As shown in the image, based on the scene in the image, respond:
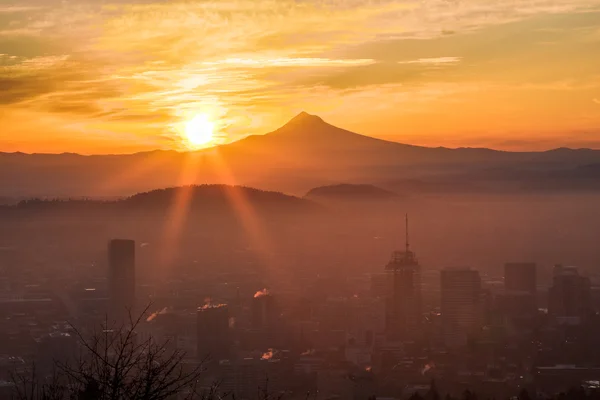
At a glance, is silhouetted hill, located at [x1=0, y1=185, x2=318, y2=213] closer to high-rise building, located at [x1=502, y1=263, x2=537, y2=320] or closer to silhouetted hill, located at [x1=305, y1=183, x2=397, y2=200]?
silhouetted hill, located at [x1=305, y1=183, x2=397, y2=200]

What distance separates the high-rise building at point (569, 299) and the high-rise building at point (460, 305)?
1.89 metres

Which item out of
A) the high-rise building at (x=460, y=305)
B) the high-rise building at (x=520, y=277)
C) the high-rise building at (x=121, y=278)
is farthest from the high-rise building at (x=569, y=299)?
the high-rise building at (x=121, y=278)

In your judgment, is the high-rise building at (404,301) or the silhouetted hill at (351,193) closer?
the high-rise building at (404,301)

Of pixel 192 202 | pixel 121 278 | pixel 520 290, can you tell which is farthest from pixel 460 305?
pixel 192 202

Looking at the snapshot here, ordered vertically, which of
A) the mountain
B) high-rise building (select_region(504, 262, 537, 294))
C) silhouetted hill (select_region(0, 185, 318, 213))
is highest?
the mountain

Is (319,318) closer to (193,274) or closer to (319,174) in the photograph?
(193,274)

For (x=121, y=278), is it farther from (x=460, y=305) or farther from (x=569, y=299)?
(x=569, y=299)

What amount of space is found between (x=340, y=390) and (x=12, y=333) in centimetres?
781

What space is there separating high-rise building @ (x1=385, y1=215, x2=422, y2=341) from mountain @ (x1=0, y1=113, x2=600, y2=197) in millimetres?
14871

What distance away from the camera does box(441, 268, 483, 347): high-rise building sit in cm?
2748

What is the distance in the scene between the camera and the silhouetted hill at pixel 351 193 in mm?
49906

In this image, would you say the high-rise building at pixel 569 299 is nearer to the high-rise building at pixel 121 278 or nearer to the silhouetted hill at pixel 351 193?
the high-rise building at pixel 121 278

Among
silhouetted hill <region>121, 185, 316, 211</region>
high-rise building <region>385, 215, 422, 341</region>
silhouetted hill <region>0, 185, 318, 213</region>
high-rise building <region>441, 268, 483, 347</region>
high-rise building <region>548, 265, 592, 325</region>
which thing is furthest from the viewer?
silhouetted hill <region>121, 185, 316, 211</region>

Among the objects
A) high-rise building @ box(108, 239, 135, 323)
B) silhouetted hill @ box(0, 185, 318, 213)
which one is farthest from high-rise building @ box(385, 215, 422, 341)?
silhouetted hill @ box(0, 185, 318, 213)
